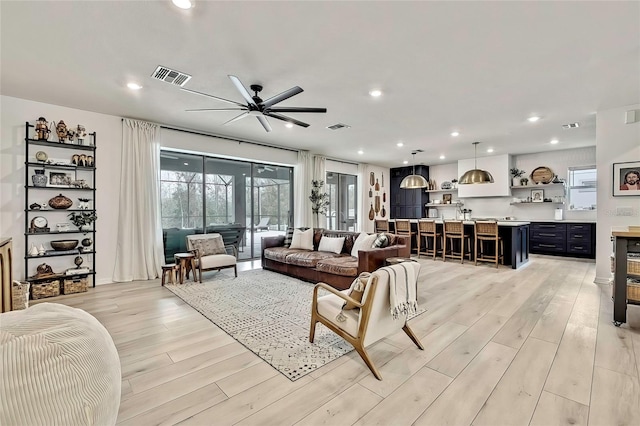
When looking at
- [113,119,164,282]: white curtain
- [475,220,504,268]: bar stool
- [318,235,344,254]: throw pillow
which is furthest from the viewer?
[475,220,504,268]: bar stool

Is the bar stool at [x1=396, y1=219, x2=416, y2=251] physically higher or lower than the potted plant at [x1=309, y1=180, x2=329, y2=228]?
lower

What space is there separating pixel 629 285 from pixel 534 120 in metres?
3.21

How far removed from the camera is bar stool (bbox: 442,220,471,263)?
670 cm

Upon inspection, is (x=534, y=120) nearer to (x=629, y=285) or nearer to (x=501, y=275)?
(x=501, y=275)

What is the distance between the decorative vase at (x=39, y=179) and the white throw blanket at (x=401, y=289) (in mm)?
5105

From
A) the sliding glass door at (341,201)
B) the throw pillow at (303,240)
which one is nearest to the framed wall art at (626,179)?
the throw pillow at (303,240)

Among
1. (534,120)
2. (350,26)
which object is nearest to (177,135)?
(350,26)

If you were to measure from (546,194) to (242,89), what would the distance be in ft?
28.3

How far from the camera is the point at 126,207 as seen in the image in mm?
5039

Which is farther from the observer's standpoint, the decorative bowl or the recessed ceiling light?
the decorative bowl

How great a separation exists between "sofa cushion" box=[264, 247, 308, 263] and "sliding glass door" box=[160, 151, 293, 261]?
1157 mm

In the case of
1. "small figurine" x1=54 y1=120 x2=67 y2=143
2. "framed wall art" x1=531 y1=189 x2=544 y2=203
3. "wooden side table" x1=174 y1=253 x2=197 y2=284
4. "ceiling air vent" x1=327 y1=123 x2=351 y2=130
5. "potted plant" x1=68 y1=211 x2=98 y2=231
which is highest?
"ceiling air vent" x1=327 y1=123 x2=351 y2=130

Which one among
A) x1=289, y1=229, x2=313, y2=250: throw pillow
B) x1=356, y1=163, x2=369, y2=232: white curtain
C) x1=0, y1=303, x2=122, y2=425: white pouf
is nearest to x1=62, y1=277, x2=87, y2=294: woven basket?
x1=289, y1=229, x2=313, y2=250: throw pillow

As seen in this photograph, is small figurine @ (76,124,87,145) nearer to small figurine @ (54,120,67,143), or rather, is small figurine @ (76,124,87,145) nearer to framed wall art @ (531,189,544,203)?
small figurine @ (54,120,67,143)
